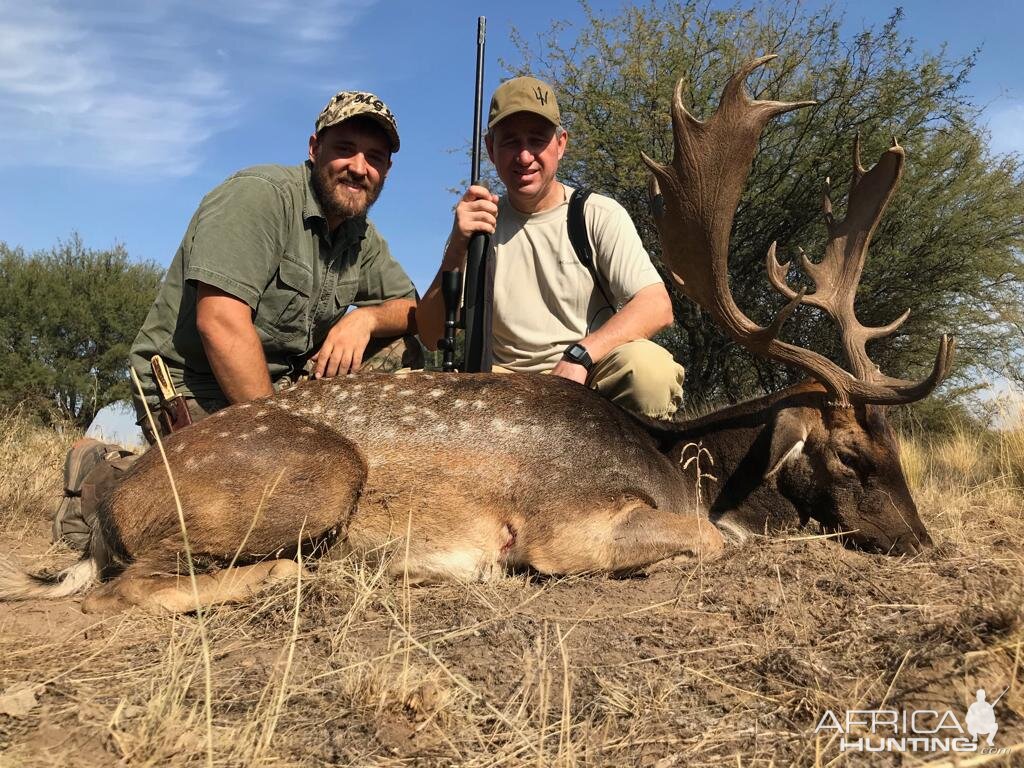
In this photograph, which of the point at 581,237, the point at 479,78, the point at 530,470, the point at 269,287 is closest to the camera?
the point at 530,470

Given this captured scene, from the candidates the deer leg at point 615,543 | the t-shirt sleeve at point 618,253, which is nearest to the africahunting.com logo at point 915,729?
the deer leg at point 615,543

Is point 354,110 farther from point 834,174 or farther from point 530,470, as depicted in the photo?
point 834,174

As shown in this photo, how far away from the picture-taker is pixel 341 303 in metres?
6.27

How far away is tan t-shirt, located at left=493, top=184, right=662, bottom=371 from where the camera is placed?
5.92m

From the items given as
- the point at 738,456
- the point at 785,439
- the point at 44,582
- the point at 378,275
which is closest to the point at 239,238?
the point at 378,275

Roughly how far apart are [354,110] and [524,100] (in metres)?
1.25

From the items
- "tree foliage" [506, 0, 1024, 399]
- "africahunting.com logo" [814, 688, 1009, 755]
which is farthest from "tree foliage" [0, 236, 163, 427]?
"africahunting.com logo" [814, 688, 1009, 755]

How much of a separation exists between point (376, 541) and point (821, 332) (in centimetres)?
1071

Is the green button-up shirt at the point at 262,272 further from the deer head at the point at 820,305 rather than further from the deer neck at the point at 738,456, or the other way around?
the deer neck at the point at 738,456

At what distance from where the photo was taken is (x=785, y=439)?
4.46 meters

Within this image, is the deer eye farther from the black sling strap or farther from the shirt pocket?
the shirt pocket

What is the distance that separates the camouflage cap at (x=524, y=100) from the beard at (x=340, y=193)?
111 cm

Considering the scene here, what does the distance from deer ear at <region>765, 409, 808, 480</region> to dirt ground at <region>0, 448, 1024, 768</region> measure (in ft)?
2.45

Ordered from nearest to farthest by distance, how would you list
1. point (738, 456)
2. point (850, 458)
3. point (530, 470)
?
point (530, 470) → point (850, 458) → point (738, 456)
